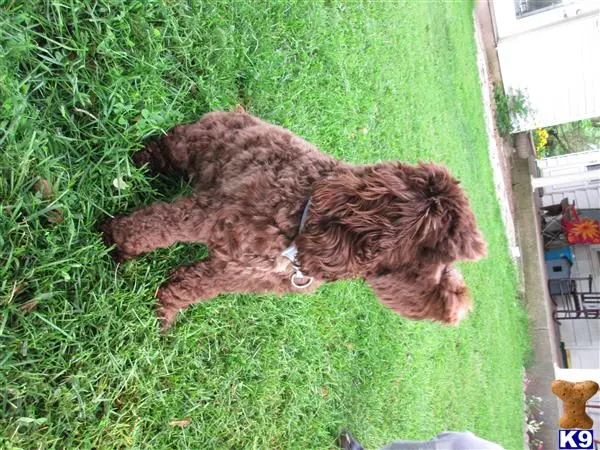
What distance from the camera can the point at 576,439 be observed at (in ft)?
15.7

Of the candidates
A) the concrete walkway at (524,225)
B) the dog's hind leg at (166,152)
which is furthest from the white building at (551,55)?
the dog's hind leg at (166,152)

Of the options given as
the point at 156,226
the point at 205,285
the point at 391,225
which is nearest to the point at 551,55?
the point at 391,225

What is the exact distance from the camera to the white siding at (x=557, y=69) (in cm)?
894

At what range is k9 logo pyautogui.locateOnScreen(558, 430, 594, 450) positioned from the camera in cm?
462

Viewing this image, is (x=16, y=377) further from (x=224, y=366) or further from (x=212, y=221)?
(x=224, y=366)

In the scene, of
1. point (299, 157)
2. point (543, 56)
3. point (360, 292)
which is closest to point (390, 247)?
point (299, 157)

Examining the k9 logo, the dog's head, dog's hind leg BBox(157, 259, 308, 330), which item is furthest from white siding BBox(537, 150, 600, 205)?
dog's hind leg BBox(157, 259, 308, 330)

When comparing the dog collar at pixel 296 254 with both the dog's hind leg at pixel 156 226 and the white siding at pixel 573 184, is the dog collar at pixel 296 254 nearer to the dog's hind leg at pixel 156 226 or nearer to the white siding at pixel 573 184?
the dog's hind leg at pixel 156 226

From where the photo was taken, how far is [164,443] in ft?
9.30

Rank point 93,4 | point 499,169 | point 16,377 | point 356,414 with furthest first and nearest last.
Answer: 1. point 499,169
2. point 356,414
3. point 93,4
4. point 16,377

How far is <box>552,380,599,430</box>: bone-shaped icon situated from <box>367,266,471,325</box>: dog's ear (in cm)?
341

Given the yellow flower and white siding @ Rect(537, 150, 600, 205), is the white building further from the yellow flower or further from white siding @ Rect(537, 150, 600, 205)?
the yellow flower

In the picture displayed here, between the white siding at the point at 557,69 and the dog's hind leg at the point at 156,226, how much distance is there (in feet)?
29.8

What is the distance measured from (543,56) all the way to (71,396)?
10.0 meters
